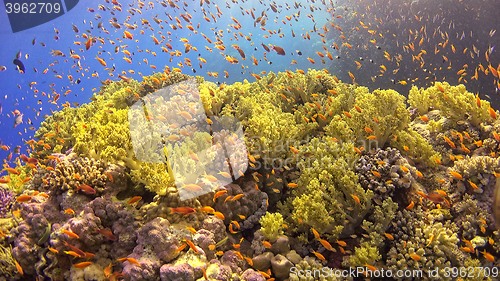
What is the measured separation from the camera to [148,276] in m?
3.00

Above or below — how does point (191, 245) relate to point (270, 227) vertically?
below

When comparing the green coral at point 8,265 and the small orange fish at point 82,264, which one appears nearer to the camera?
the small orange fish at point 82,264

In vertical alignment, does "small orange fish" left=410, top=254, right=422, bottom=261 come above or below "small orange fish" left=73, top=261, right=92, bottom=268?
above

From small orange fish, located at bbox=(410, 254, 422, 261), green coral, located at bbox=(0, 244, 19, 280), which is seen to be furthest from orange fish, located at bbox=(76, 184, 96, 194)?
small orange fish, located at bbox=(410, 254, 422, 261)

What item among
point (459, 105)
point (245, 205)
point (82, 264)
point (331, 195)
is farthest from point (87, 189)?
point (459, 105)

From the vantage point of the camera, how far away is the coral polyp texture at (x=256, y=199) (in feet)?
11.2

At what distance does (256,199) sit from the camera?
14.5 ft

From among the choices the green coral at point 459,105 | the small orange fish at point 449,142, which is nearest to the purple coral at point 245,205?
the small orange fish at point 449,142

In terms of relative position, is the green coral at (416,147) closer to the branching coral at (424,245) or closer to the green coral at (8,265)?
the branching coral at (424,245)

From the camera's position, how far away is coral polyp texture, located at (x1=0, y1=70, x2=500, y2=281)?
3.41m

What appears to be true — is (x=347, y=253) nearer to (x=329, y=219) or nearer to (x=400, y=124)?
(x=329, y=219)

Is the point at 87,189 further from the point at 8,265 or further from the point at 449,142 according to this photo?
the point at 449,142

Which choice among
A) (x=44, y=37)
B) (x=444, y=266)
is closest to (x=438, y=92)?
(x=444, y=266)

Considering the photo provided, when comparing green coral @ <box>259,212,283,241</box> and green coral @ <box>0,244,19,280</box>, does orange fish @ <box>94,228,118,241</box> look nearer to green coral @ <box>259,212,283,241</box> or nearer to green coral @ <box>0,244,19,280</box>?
green coral @ <box>0,244,19,280</box>
